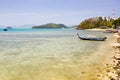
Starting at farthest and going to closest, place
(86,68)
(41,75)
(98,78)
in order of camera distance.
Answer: (86,68) < (41,75) < (98,78)

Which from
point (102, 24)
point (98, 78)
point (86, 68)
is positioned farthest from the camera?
point (102, 24)

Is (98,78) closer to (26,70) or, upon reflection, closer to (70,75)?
(70,75)

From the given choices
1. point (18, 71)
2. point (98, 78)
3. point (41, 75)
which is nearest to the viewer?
point (98, 78)

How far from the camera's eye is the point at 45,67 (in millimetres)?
20141

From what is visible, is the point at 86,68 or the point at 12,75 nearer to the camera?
the point at 12,75

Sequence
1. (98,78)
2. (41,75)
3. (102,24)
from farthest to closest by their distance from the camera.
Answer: (102,24)
(41,75)
(98,78)

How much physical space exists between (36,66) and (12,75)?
157 inches

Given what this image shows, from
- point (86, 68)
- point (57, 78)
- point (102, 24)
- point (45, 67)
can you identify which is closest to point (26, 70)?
point (45, 67)

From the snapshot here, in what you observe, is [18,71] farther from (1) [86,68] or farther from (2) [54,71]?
(1) [86,68]

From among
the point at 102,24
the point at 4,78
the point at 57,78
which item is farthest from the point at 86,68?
the point at 102,24

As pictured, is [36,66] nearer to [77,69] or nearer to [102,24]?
[77,69]

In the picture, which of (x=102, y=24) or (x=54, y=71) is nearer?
(x=54, y=71)

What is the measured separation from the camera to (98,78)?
15852 millimetres

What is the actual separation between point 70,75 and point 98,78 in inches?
90.2
